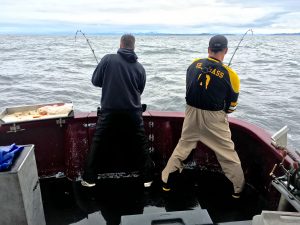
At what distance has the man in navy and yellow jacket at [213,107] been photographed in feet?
11.5

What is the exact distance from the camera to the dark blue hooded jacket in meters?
3.60

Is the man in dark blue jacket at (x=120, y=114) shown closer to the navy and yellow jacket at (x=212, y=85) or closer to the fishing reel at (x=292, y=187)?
the navy and yellow jacket at (x=212, y=85)

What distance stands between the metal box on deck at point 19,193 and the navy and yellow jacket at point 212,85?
1879 mm

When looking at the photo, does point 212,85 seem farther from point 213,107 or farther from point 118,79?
point 118,79

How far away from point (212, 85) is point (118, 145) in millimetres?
1437

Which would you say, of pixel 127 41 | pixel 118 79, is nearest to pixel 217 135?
pixel 118 79

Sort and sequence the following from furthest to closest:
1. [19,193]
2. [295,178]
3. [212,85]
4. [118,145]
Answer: [118,145] → [212,85] → [295,178] → [19,193]

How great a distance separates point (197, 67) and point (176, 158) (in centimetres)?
115

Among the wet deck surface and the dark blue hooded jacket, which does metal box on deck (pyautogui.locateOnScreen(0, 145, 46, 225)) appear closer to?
the wet deck surface

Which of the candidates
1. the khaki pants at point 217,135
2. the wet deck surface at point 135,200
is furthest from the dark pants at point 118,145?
the khaki pants at point 217,135

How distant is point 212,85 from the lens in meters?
3.47

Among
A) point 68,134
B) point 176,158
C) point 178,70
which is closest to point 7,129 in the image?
point 68,134

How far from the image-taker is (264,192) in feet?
12.2

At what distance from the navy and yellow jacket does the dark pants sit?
0.77 meters
